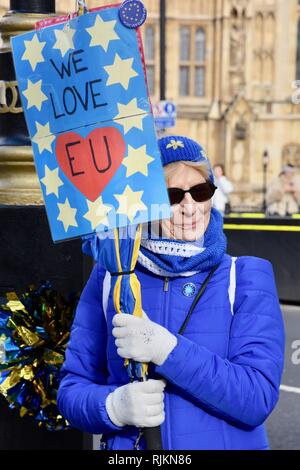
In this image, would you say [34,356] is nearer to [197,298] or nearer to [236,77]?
[197,298]

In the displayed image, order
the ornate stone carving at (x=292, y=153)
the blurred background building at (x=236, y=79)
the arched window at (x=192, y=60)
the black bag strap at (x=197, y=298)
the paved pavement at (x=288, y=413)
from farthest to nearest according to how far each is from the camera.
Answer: the arched window at (x=192, y=60) < the ornate stone carving at (x=292, y=153) < the blurred background building at (x=236, y=79) < the paved pavement at (x=288, y=413) < the black bag strap at (x=197, y=298)

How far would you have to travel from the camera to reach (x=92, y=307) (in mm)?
2463

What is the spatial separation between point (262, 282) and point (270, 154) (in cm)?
3201

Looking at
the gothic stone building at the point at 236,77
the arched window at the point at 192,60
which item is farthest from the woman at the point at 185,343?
the arched window at the point at 192,60

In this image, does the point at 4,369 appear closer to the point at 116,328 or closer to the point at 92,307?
the point at 92,307

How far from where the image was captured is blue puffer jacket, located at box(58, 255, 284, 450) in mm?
2213

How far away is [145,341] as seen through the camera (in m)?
2.18

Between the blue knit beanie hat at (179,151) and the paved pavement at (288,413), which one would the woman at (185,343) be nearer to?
the blue knit beanie hat at (179,151)

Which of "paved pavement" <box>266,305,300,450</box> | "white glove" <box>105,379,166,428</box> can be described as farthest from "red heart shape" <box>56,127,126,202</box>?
"paved pavement" <box>266,305,300,450</box>

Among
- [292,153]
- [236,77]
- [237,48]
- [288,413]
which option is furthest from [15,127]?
[237,48]

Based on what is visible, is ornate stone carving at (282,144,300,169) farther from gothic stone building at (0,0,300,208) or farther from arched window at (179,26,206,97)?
arched window at (179,26,206,97)

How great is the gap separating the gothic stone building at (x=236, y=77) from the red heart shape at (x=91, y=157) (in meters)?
30.7

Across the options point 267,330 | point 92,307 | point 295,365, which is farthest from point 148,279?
point 295,365

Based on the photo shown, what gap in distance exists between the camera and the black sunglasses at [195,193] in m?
2.39
